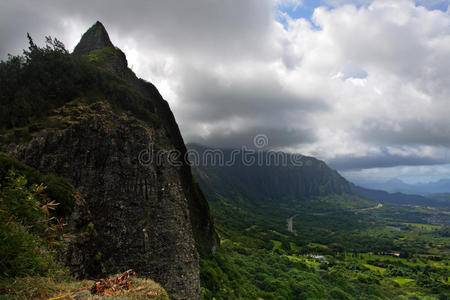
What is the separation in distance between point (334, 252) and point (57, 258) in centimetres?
19340

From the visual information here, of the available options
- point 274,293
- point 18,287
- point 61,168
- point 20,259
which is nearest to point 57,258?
point 20,259

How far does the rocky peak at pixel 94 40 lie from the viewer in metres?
49.1

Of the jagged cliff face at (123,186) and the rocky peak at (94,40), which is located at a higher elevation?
the rocky peak at (94,40)

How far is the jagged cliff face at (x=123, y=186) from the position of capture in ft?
63.5

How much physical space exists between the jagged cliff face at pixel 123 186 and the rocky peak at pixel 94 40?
3323 cm

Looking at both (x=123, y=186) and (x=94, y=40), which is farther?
(x=94, y=40)

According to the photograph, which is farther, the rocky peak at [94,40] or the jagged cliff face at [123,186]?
the rocky peak at [94,40]

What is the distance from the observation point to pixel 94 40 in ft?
166

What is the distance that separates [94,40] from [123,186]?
4466 centimetres

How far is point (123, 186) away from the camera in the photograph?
2184cm

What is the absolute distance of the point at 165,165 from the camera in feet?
88.0

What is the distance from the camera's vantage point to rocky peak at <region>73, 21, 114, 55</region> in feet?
161

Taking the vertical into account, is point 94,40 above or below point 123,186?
above

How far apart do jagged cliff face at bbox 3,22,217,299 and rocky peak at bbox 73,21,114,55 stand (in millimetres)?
33230
